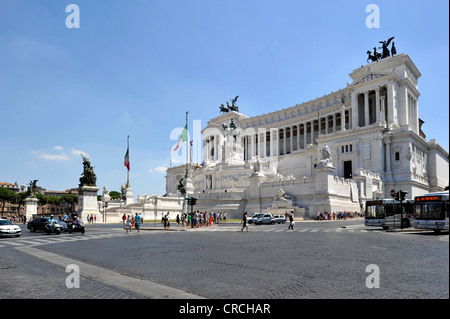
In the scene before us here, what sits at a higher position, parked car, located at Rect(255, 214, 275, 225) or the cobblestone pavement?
the cobblestone pavement

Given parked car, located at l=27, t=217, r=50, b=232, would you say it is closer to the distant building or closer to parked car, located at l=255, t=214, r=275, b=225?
parked car, located at l=255, t=214, r=275, b=225

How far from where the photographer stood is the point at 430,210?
68.2 feet

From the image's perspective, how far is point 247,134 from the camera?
100000 mm

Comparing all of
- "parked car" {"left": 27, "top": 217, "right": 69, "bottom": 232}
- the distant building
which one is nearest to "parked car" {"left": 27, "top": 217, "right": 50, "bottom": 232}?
"parked car" {"left": 27, "top": 217, "right": 69, "bottom": 232}

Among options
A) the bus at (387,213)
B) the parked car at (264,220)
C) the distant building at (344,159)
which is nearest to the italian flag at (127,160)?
the distant building at (344,159)

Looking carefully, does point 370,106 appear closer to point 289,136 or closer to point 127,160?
point 289,136

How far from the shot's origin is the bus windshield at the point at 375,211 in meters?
27.8

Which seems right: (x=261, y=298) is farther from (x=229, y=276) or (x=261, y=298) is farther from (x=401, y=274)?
(x=401, y=274)

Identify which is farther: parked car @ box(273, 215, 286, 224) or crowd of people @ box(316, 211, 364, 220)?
crowd of people @ box(316, 211, 364, 220)

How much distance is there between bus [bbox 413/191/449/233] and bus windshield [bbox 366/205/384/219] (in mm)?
6218

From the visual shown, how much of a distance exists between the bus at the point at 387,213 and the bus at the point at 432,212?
542 centimetres

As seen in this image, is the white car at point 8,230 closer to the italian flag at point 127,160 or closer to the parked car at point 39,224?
the parked car at point 39,224

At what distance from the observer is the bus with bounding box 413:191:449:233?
20.3 metres
